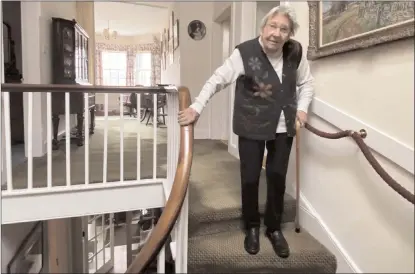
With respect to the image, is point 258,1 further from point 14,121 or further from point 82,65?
point 14,121

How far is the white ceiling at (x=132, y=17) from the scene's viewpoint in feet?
23.2

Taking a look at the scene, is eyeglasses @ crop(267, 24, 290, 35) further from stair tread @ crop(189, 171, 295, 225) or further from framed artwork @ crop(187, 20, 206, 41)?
framed artwork @ crop(187, 20, 206, 41)

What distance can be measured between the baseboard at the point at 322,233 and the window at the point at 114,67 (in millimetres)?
8444

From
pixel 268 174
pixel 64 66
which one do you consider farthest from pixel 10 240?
pixel 268 174

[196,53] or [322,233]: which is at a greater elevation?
[196,53]

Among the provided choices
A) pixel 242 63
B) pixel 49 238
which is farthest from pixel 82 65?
pixel 242 63

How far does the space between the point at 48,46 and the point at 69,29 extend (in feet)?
1.17

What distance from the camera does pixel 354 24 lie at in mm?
1414

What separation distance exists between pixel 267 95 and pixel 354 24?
0.48 meters

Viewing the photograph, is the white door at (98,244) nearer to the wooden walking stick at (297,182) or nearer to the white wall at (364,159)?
the wooden walking stick at (297,182)

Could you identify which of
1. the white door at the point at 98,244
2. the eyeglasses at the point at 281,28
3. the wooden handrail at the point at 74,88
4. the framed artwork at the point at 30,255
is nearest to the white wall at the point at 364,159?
the eyeglasses at the point at 281,28

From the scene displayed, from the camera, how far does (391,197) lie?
0.97m

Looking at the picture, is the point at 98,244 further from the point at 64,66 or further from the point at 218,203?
the point at 218,203

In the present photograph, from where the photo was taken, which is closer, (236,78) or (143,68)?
(236,78)
